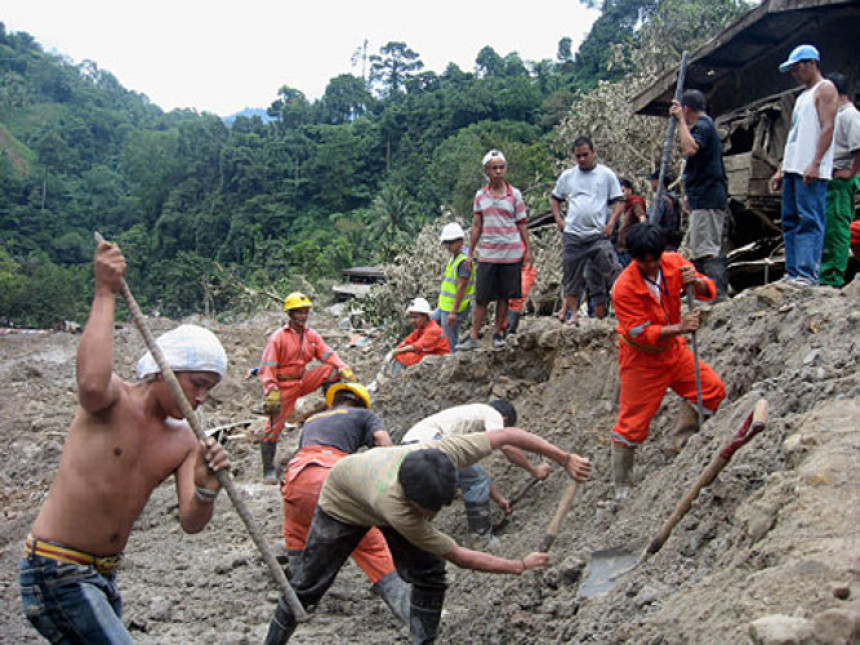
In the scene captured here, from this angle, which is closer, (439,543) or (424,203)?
(439,543)

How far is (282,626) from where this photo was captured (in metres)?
3.71

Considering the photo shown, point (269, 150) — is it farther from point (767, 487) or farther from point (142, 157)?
point (767, 487)

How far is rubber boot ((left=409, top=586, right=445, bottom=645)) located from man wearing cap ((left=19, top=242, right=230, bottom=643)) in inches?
54.1

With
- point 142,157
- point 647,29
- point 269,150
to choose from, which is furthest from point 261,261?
point 647,29

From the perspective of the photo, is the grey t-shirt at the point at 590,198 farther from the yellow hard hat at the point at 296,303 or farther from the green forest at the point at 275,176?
the green forest at the point at 275,176

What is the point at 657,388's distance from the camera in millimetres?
4469

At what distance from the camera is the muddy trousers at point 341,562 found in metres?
3.68

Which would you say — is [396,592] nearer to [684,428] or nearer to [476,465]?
[476,465]

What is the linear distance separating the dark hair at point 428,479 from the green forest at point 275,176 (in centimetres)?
2853

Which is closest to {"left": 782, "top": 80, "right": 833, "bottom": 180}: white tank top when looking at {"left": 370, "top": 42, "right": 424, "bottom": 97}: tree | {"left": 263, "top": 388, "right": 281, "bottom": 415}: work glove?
{"left": 263, "top": 388, "right": 281, "bottom": 415}: work glove

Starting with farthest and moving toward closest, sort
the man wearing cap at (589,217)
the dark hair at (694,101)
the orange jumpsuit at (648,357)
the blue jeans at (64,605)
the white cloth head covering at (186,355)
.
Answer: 1. the man wearing cap at (589,217)
2. the dark hair at (694,101)
3. the orange jumpsuit at (648,357)
4. the white cloth head covering at (186,355)
5. the blue jeans at (64,605)

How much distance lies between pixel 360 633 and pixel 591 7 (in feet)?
206

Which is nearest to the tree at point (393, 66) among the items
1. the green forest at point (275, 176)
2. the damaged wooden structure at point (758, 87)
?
the green forest at point (275, 176)

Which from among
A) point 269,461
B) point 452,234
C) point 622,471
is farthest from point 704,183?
point 269,461
